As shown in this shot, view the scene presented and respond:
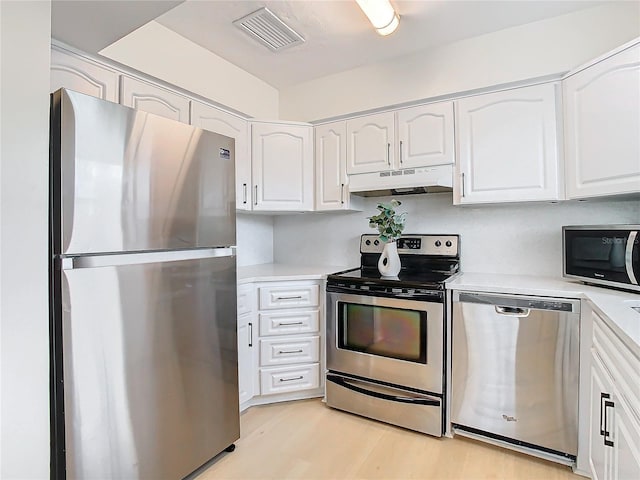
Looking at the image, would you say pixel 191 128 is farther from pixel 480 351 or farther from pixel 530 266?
pixel 530 266

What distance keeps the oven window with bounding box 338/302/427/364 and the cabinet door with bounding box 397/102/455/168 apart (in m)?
1.02

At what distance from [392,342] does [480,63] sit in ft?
6.03

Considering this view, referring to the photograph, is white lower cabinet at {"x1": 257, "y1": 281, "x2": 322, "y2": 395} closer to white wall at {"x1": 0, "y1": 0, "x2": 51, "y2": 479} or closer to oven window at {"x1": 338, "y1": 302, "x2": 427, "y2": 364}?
oven window at {"x1": 338, "y1": 302, "x2": 427, "y2": 364}

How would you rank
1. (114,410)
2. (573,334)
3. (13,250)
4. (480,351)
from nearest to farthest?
(13,250) < (114,410) < (573,334) < (480,351)

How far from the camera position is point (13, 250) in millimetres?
1000

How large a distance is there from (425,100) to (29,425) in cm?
255

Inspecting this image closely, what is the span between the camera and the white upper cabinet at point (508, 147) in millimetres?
2008

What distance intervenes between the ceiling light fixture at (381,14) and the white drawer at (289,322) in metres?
1.79

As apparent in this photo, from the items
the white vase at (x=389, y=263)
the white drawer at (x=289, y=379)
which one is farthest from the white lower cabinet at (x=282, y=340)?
the white vase at (x=389, y=263)

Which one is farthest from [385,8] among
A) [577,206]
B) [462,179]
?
[577,206]

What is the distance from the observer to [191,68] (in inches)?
88.5

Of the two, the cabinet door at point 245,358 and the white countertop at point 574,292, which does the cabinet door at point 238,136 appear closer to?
the cabinet door at point 245,358

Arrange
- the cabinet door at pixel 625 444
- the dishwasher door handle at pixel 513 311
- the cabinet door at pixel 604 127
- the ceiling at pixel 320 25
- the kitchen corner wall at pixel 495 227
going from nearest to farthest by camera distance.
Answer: the cabinet door at pixel 625 444, the ceiling at pixel 320 25, the cabinet door at pixel 604 127, the dishwasher door handle at pixel 513 311, the kitchen corner wall at pixel 495 227

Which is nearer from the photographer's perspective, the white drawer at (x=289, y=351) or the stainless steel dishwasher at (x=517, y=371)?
the stainless steel dishwasher at (x=517, y=371)
